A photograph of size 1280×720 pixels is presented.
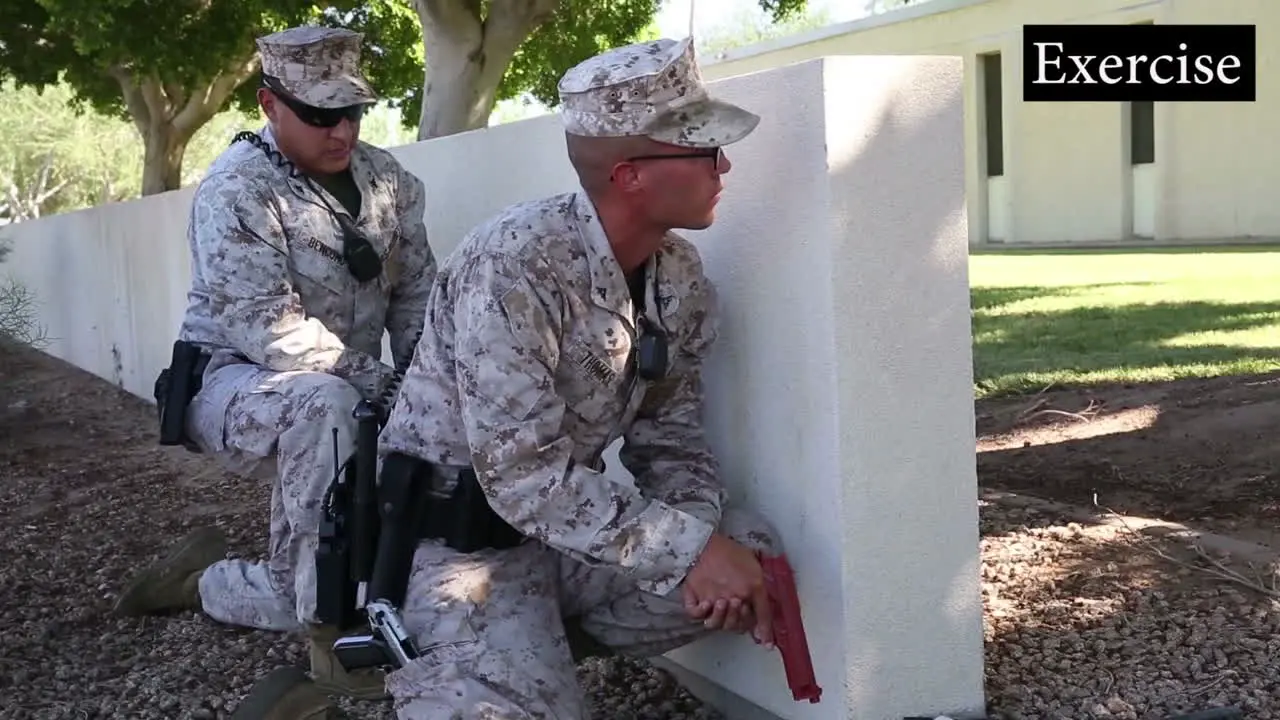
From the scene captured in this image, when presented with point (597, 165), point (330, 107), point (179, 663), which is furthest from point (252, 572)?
point (597, 165)

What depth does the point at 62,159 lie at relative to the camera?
48.8 m

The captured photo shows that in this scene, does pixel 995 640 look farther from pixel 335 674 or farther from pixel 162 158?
pixel 162 158

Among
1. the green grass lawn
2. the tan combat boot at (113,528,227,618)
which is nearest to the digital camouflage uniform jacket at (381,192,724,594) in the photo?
the tan combat boot at (113,528,227,618)

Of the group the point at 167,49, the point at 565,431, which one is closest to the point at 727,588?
the point at 565,431

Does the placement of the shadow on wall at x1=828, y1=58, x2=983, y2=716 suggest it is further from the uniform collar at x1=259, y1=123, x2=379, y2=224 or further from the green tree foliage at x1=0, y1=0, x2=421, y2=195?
the green tree foliage at x1=0, y1=0, x2=421, y2=195

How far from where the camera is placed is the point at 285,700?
278 cm

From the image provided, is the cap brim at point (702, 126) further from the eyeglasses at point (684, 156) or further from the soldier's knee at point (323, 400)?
the soldier's knee at point (323, 400)

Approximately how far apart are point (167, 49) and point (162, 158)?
13.9 feet

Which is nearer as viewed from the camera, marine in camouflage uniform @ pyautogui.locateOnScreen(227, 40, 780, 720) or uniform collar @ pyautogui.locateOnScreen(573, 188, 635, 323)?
marine in camouflage uniform @ pyautogui.locateOnScreen(227, 40, 780, 720)

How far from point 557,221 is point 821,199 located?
0.47 meters

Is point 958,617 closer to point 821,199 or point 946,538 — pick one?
point 946,538

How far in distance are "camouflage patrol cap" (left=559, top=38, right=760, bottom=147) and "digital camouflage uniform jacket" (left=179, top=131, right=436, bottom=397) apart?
119cm

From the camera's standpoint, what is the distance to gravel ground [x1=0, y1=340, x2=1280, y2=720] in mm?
2984

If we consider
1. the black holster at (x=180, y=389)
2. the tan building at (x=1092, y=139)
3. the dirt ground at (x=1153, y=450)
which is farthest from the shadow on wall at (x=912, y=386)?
the tan building at (x=1092, y=139)
